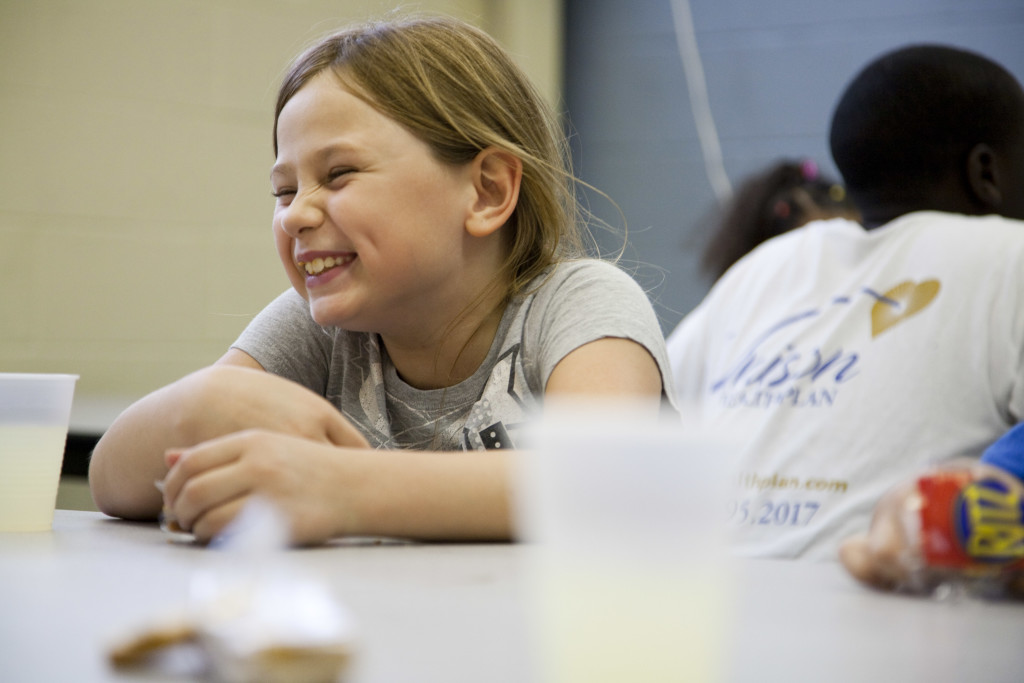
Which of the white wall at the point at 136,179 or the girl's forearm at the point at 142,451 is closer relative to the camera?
the girl's forearm at the point at 142,451

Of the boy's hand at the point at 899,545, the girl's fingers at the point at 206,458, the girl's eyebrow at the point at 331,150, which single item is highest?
the girl's eyebrow at the point at 331,150

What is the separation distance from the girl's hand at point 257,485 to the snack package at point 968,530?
14.0 inches

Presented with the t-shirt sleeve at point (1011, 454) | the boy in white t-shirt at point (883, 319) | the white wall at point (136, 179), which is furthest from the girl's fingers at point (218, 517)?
the white wall at point (136, 179)

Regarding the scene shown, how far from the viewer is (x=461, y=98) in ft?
3.66

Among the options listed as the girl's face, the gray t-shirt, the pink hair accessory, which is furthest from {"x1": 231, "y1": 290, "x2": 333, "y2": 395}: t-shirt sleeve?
the pink hair accessory

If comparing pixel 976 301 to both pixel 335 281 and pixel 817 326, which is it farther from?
pixel 335 281

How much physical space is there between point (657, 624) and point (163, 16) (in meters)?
2.31

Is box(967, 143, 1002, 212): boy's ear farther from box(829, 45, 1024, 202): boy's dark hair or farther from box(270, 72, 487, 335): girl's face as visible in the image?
box(270, 72, 487, 335): girl's face

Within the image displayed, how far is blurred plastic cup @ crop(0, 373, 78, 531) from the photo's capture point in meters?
0.71

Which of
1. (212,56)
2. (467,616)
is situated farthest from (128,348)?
(467,616)

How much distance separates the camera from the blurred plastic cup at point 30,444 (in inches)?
28.0

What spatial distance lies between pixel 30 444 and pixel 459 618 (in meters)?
0.45

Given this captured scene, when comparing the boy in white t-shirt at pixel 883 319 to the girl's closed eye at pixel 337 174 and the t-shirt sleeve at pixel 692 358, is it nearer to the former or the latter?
the t-shirt sleeve at pixel 692 358

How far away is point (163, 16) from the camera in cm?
226
